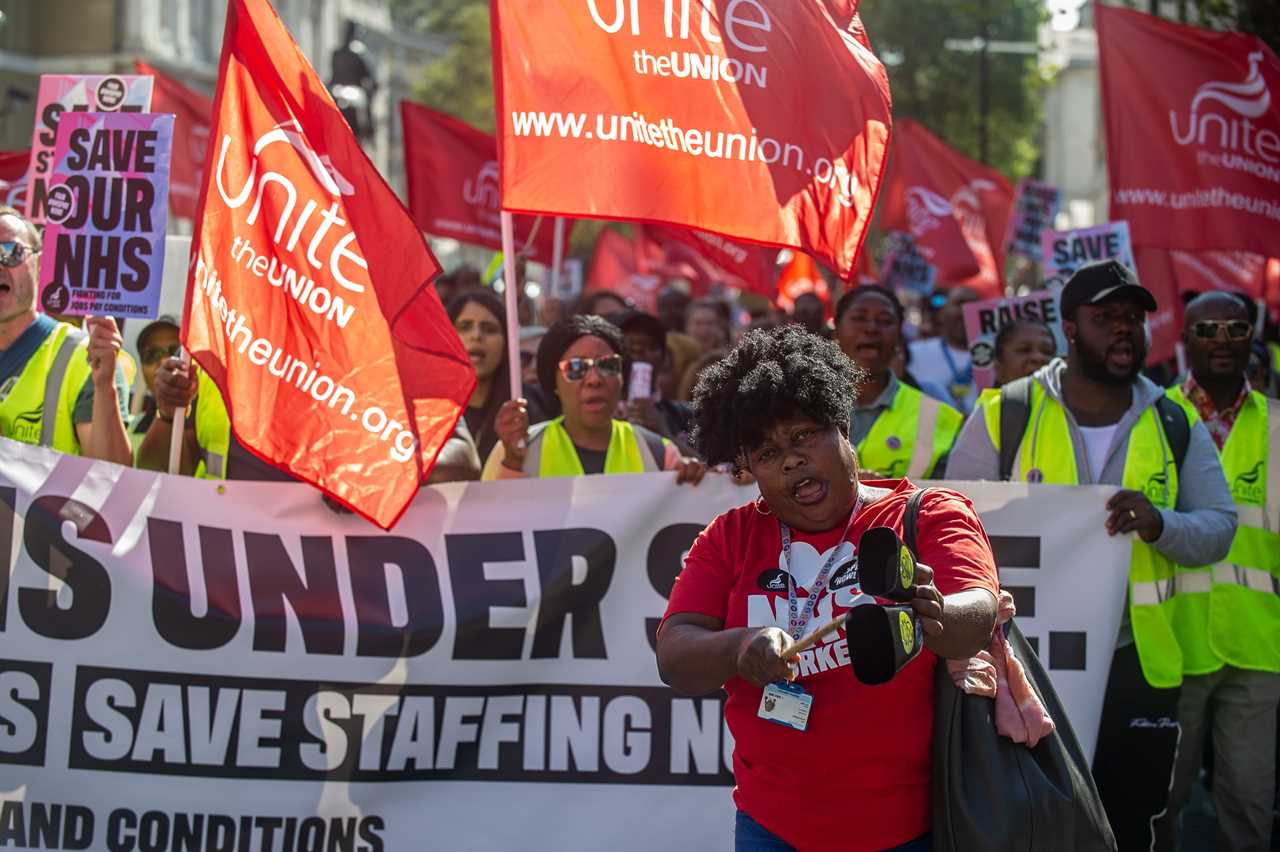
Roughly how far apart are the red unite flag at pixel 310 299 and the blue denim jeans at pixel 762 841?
1.82m

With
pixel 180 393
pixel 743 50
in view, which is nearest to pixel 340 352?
pixel 180 393

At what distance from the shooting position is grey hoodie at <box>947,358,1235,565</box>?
16.8 feet

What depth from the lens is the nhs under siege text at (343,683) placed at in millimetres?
5168

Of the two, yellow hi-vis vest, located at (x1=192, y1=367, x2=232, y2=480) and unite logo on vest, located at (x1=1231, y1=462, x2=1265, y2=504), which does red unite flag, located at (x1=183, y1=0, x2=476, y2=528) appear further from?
unite logo on vest, located at (x1=1231, y1=462, x2=1265, y2=504)

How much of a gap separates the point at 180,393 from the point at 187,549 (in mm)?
482

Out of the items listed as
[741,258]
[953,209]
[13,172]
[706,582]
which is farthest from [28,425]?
[953,209]

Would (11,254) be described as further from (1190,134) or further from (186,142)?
(1190,134)

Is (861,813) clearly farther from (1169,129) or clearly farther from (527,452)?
(1169,129)

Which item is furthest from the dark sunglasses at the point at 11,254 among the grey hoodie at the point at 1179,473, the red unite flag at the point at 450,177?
the red unite flag at the point at 450,177

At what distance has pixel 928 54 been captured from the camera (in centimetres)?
3756

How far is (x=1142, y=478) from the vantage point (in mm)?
5270

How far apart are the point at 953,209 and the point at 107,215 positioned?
33.7ft

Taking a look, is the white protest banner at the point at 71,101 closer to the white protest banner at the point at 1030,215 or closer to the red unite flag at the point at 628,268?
the white protest banner at the point at 1030,215

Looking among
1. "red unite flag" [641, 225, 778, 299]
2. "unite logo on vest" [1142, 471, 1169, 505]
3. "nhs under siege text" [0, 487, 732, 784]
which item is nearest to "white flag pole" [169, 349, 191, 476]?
"nhs under siege text" [0, 487, 732, 784]
